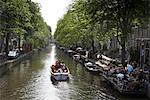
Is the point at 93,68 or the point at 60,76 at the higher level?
the point at 93,68

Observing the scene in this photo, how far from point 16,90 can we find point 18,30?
94.0ft

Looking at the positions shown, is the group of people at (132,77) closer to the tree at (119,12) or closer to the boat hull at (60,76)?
the tree at (119,12)

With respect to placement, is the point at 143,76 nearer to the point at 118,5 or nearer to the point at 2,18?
the point at 118,5

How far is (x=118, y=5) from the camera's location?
39.3 m

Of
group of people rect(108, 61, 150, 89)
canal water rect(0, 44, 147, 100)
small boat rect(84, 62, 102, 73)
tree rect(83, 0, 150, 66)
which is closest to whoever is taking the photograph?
group of people rect(108, 61, 150, 89)

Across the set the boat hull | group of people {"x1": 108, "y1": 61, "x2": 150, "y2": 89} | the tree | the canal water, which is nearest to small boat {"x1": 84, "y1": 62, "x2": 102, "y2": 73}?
the canal water

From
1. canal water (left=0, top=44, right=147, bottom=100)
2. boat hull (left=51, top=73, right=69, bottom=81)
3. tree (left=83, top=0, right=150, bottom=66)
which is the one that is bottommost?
canal water (left=0, top=44, right=147, bottom=100)

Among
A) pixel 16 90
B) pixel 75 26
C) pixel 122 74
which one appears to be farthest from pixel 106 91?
pixel 75 26

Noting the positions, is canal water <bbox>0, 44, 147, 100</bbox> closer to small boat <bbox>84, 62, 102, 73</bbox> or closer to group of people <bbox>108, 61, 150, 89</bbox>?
group of people <bbox>108, 61, 150, 89</bbox>

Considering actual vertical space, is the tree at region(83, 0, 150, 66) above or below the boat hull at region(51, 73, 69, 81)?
above

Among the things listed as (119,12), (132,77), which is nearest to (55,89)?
(132,77)

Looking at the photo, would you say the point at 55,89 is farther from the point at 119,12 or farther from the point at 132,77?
the point at 119,12

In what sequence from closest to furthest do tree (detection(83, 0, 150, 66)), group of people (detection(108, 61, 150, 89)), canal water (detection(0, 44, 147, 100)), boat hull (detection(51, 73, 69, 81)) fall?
1. group of people (detection(108, 61, 150, 89))
2. canal water (detection(0, 44, 147, 100))
3. tree (detection(83, 0, 150, 66))
4. boat hull (detection(51, 73, 69, 81))

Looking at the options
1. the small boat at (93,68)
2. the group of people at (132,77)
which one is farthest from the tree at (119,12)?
the small boat at (93,68)
